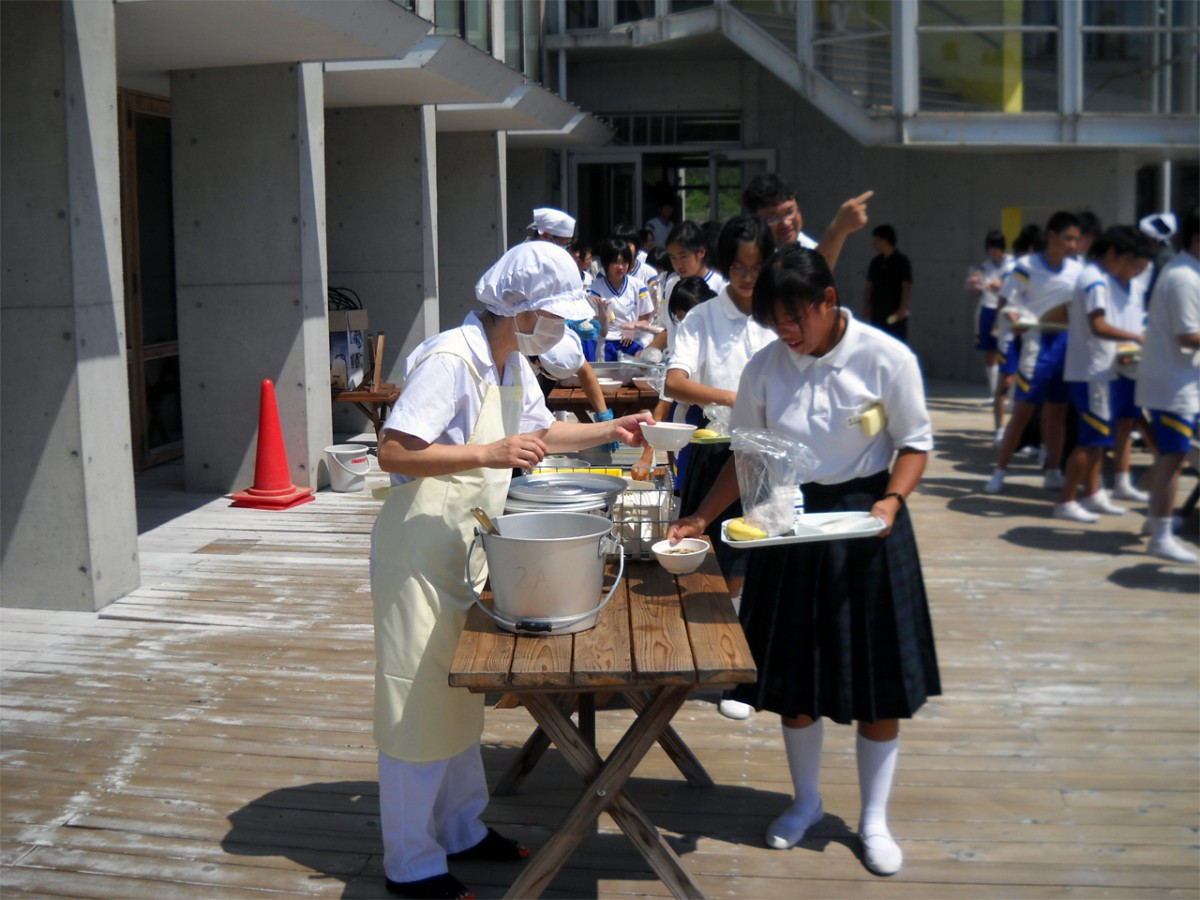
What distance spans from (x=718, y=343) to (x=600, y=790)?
2161 millimetres

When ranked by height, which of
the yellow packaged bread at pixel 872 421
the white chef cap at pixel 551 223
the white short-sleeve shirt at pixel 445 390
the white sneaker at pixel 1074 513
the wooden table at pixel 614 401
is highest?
the white chef cap at pixel 551 223

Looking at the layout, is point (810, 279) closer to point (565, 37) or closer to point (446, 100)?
point (446, 100)

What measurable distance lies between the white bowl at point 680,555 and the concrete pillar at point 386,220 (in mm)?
8621

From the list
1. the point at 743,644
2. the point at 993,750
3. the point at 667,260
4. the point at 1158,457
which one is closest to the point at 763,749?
the point at 993,750

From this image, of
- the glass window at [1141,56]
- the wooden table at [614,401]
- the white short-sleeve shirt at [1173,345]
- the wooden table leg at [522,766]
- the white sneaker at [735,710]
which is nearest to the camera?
the wooden table leg at [522,766]

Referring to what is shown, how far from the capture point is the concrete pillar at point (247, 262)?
8633 millimetres

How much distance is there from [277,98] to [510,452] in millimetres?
6280

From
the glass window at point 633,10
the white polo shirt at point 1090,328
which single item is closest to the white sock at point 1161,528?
the white polo shirt at point 1090,328

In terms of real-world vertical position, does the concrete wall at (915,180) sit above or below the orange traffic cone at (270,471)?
above

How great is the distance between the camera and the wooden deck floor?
3641 mm

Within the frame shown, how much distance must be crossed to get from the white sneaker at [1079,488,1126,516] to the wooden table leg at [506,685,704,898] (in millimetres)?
6315

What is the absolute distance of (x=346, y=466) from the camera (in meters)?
8.93

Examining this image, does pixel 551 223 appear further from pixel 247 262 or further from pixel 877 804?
pixel 877 804

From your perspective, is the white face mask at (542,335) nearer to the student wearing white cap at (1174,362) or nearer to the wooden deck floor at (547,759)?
the wooden deck floor at (547,759)
